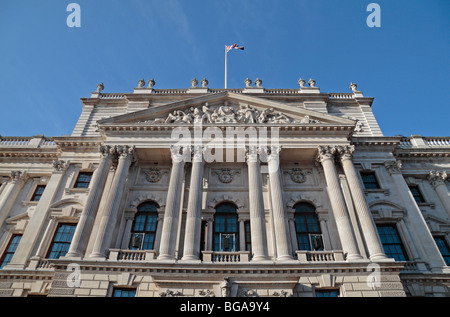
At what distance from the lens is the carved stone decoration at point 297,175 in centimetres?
2433

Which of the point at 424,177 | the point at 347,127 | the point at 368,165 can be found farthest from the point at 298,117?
the point at 424,177

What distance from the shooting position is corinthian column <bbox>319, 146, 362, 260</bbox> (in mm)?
18714

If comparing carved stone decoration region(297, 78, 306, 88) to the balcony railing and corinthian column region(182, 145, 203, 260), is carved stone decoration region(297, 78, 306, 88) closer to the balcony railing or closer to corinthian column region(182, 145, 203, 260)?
corinthian column region(182, 145, 203, 260)

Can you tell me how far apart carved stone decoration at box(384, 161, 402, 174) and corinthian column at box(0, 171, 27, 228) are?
95.5ft

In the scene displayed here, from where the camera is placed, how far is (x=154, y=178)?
24531 mm

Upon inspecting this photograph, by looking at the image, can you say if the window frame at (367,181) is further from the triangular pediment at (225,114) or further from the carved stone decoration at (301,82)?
the carved stone decoration at (301,82)

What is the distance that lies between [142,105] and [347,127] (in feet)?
58.3

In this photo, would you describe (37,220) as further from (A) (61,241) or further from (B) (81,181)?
(B) (81,181)

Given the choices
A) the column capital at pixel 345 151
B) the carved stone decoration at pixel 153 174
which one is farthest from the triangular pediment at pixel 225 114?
the carved stone decoration at pixel 153 174

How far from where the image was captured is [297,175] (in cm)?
2470

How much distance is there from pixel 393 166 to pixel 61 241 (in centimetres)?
2504

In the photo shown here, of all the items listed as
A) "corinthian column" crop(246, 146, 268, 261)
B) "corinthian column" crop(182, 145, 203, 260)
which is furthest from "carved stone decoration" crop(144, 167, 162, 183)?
"corinthian column" crop(246, 146, 268, 261)

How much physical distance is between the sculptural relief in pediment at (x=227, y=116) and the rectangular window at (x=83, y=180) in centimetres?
638

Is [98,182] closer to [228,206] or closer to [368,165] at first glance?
[228,206]
